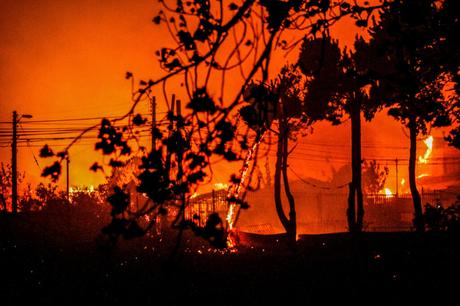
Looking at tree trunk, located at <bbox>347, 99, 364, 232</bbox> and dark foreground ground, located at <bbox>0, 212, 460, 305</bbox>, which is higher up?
tree trunk, located at <bbox>347, 99, 364, 232</bbox>

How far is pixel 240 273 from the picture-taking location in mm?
20125

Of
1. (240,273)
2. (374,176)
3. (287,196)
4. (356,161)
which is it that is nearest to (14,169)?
(287,196)

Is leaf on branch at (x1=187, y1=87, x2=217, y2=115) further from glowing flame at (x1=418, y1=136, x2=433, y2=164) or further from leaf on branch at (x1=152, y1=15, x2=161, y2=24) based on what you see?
glowing flame at (x1=418, y1=136, x2=433, y2=164)

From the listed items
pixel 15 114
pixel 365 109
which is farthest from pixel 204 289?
pixel 15 114

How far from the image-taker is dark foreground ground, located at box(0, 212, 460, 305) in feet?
47.2

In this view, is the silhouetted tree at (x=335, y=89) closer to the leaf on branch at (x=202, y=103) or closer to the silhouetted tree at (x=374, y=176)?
the leaf on branch at (x=202, y=103)

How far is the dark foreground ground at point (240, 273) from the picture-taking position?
47.2ft

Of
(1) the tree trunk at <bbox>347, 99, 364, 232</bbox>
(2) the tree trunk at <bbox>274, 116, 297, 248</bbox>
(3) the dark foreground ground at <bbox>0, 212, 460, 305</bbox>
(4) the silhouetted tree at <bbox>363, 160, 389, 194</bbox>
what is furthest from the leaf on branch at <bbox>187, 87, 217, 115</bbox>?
(4) the silhouetted tree at <bbox>363, 160, 389, 194</bbox>

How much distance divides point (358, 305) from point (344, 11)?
7.90 m

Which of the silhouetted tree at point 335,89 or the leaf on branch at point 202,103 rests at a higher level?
the silhouetted tree at point 335,89

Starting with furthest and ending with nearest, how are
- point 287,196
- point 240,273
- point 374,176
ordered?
1. point 374,176
2. point 287,196
3. point 240,273

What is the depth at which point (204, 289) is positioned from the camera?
1622 centimetres

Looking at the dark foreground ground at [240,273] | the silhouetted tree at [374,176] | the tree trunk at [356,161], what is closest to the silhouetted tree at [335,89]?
the tree trunk at [356,161]

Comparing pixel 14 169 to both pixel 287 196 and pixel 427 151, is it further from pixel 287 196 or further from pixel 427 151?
pixel 427 151
